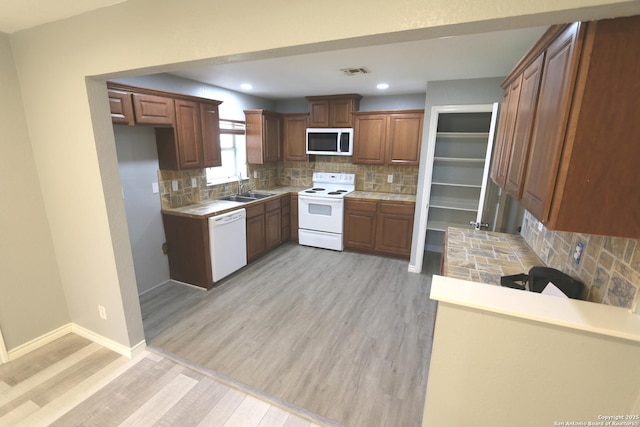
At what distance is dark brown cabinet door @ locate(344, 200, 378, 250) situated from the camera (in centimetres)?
429

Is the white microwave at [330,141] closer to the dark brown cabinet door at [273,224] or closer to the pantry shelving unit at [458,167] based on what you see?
the dark brown cabinet door at [273,224]

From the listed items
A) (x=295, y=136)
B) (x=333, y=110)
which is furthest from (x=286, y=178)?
(x=333, y=110)

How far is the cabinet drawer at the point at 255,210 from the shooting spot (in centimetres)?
382

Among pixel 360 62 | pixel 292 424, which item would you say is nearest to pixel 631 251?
pixel 292 424

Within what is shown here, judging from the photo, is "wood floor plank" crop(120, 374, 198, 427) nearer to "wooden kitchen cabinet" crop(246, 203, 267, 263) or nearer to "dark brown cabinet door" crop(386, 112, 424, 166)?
"wooden kitchen cabinet" crop(246, 203, 267, 263)

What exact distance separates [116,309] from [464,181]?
4.35 meters

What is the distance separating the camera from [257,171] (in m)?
4.85

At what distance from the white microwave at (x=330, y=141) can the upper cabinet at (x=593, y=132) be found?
331 centimetres

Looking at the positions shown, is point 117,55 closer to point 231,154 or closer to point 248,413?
point 248,413

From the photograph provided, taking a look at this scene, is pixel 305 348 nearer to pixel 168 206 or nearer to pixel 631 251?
pixel 631 251

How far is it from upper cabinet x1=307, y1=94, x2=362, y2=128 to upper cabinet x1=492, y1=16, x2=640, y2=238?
332cm

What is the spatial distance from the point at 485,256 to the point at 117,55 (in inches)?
110

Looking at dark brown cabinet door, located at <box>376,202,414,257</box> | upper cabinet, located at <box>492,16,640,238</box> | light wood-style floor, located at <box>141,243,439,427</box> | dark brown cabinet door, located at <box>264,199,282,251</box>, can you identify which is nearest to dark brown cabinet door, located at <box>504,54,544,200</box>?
upper cabinet, located at <box>492,16,640,238</box>

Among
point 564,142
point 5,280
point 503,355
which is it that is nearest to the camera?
point 564,142
